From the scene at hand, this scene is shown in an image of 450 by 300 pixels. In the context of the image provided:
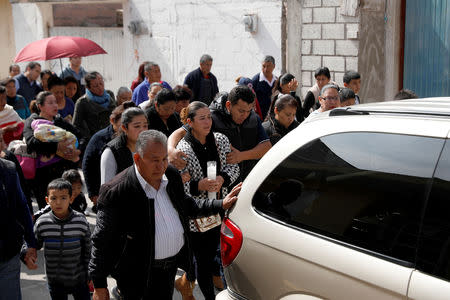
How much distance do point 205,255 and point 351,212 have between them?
7.95 feet

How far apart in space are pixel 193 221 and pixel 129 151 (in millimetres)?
919

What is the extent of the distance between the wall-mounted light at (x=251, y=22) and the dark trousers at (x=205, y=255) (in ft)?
25.1

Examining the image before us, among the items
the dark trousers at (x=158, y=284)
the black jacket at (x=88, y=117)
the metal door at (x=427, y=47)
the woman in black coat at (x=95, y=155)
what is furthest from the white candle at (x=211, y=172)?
the metal door at (x=427, y=47)

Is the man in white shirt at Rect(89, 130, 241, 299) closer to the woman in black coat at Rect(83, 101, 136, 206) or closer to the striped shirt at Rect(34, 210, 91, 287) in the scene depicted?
the striped shirt at Rect(34, 210, 91, 287)

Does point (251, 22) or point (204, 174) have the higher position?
point (251, 22)

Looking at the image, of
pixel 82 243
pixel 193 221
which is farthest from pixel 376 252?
pixel 82 243

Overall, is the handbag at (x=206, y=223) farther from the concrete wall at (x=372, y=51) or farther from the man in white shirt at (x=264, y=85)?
the concrete wall at (x=372, y=51)

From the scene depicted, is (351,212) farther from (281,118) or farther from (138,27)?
(138,27)

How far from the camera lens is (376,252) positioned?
2.66 metres

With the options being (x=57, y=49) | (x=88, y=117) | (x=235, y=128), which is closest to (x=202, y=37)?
(x=57, y=49)

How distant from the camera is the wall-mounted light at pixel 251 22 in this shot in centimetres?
1202

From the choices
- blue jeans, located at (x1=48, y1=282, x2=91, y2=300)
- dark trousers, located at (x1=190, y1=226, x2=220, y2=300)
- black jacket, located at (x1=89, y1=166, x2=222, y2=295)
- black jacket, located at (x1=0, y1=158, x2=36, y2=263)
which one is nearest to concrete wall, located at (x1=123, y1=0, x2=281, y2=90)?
dark trousers, located at (x1=190, y1=226, x2=220, y2=300)

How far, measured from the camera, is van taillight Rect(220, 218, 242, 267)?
11.0 feet

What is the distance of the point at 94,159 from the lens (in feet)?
19.4
